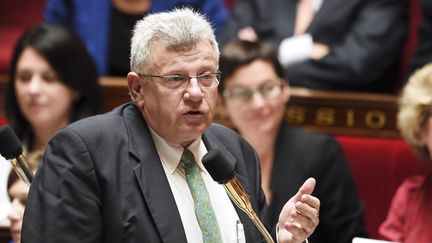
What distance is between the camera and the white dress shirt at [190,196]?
33.5 inches

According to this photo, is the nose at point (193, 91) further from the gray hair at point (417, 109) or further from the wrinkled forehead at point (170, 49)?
the gray hair at point (417, 109)

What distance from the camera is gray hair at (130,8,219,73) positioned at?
0.82 meters

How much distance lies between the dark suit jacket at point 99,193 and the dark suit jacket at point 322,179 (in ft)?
A: 1.99

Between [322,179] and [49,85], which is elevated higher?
[49,85]

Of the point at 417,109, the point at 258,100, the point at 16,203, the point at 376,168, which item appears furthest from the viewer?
the point at 376,168

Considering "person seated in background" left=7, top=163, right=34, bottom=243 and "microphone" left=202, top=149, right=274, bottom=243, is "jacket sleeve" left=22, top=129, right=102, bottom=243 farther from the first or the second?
"person seated in background" left=7, top=163, right=34, bottom=243

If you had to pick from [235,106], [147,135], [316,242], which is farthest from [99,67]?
[147,135]

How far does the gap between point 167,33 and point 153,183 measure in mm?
143

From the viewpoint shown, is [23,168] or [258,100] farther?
[258,100]

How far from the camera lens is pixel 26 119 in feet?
4.95

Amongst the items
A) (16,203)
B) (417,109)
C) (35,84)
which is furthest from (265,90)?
(16,203)

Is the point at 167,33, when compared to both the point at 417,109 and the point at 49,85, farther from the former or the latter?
the point at 49,85

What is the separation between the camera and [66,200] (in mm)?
803

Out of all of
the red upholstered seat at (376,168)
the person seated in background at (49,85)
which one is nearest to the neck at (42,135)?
the person seated in background at (49,85)
